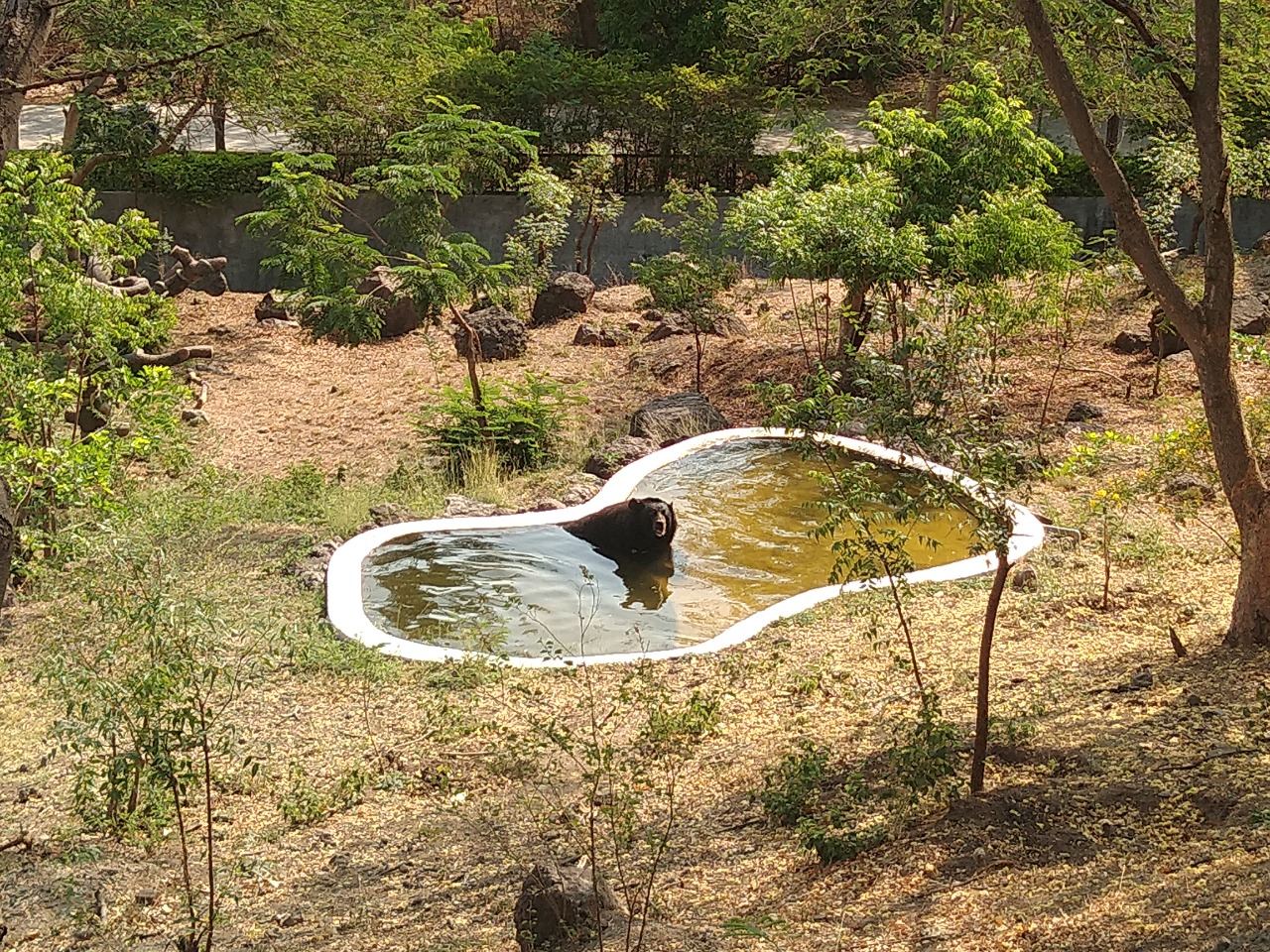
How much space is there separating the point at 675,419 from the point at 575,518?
2.58 metres

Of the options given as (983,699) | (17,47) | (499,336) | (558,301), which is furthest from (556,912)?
(558,301)

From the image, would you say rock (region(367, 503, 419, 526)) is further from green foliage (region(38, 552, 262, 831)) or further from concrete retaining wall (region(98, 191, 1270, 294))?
concrete retaining wall (region(98, 191, 1270, 294))

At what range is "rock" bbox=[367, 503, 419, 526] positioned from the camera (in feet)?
34.2

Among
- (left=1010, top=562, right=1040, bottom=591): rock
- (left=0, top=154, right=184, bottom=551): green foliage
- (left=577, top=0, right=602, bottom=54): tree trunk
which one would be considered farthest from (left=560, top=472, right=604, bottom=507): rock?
(left=577, top=0, right=602, bottom=54): tree trunk

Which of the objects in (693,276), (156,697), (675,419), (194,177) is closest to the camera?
(156,697)

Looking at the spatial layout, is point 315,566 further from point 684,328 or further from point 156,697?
point 684,328

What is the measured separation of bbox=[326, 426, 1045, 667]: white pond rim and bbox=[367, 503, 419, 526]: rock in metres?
0.36

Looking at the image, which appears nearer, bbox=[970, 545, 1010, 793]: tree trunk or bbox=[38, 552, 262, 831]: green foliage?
bbox=[38, 552, 262, 831]: green foliage

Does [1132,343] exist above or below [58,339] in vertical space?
below

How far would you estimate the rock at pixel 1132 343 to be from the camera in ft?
46.6

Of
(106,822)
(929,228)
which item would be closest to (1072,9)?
(929,228)

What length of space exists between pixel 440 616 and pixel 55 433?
4284mm

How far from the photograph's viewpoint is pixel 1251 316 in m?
13.7

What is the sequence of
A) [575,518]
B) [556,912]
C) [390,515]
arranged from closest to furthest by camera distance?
[556,912], [575,518], [390,515]
